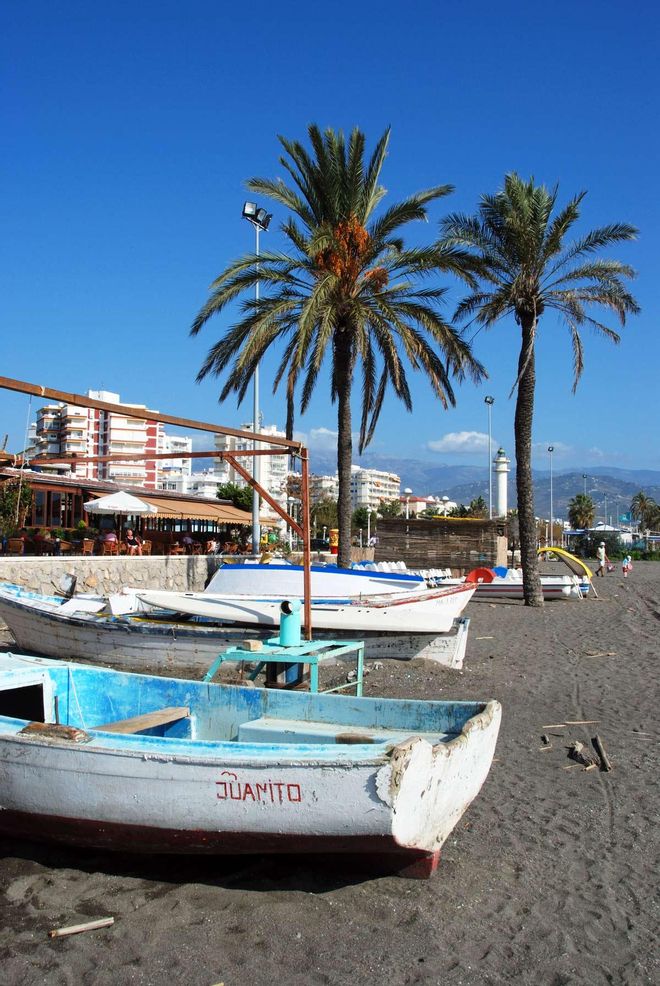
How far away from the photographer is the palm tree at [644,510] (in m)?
109

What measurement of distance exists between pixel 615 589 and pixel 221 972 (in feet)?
92.6

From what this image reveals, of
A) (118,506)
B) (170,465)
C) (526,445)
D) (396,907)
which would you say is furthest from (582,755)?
(170,465)

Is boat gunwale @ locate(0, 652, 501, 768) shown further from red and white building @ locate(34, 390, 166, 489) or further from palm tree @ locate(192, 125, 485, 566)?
red and white building @ locate(34, 390, 166, 489)

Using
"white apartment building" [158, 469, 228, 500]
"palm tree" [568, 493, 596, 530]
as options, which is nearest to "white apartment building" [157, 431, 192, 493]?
"white apartment building" [158, 469, 228, 500]

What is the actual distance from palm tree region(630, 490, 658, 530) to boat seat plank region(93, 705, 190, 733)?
111202 mm

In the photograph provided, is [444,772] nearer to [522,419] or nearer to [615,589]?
[522,419]

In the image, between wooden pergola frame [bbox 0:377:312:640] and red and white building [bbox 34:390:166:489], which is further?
red and white building [bbox 34:390:166:489]

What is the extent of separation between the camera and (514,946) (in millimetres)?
4305

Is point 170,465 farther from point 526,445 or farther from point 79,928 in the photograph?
point 79,928

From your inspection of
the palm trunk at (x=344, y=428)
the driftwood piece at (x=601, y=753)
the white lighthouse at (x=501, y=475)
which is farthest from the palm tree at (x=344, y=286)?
the white lighthouse at (x=501, y=475)

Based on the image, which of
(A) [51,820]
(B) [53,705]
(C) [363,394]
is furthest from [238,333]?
(A) [51,820]

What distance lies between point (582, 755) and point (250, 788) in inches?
167

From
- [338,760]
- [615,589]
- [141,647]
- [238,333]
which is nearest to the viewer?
[338,760]

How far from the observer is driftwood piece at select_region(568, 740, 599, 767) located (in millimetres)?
7445
